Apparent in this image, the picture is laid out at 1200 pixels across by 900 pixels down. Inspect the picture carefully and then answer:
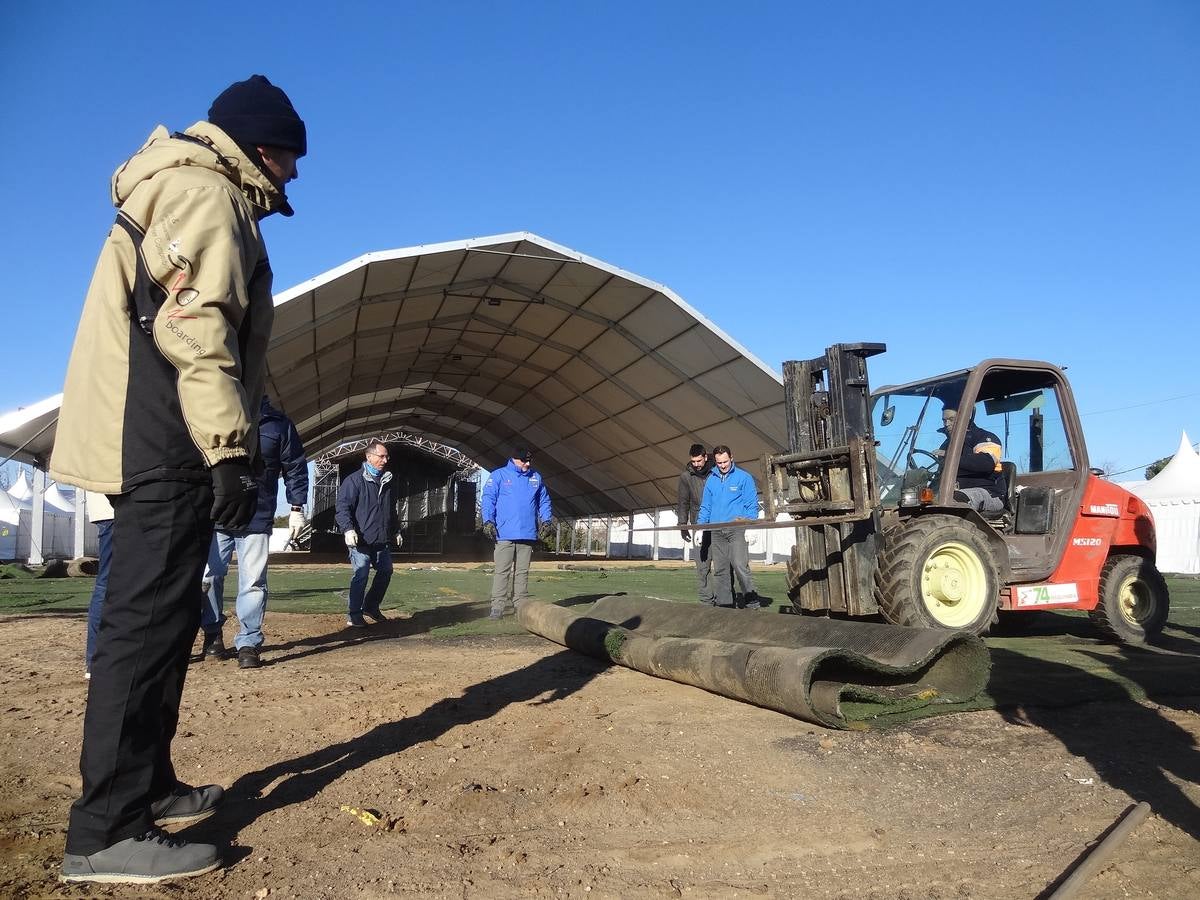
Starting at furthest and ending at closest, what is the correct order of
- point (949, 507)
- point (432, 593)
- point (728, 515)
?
1. point (432, 593)
2. point (728, 515)
3. point (949, 507)

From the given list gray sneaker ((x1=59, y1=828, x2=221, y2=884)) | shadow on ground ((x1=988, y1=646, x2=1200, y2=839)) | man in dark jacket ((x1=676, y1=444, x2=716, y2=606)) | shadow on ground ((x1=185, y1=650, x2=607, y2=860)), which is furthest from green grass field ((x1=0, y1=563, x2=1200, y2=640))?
gray sneaker ((x1=59, y1=828, x2=221, y2=884))

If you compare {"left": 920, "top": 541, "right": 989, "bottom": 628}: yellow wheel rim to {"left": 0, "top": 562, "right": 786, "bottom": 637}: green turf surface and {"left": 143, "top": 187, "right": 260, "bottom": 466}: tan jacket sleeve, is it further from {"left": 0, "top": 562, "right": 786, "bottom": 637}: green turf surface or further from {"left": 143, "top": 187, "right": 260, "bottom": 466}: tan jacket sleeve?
{"left": 143, "top": 187, "right": 260, "bottom": 466}: tan jacket sleeve

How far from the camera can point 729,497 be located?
8992 mm

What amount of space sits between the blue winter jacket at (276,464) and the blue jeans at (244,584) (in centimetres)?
14

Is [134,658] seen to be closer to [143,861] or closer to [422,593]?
[143,861]

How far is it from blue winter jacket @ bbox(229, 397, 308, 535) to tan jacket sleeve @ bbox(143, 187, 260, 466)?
354cm

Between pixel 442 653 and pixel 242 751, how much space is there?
2.86 m

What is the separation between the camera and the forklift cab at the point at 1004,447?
267 inches

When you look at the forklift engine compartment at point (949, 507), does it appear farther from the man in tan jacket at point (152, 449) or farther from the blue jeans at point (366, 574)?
the man in tan jacket at point (152, 449)

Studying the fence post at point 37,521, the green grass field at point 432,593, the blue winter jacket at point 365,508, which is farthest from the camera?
the fence post at point 37,521

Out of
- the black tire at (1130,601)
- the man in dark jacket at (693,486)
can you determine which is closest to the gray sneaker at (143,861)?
the man in dark jacket at (693,486)

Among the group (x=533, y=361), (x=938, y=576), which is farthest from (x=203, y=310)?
(x=533, y=361)

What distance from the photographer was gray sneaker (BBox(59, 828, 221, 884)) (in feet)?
7.09

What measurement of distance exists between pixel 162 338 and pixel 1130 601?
8.56m
